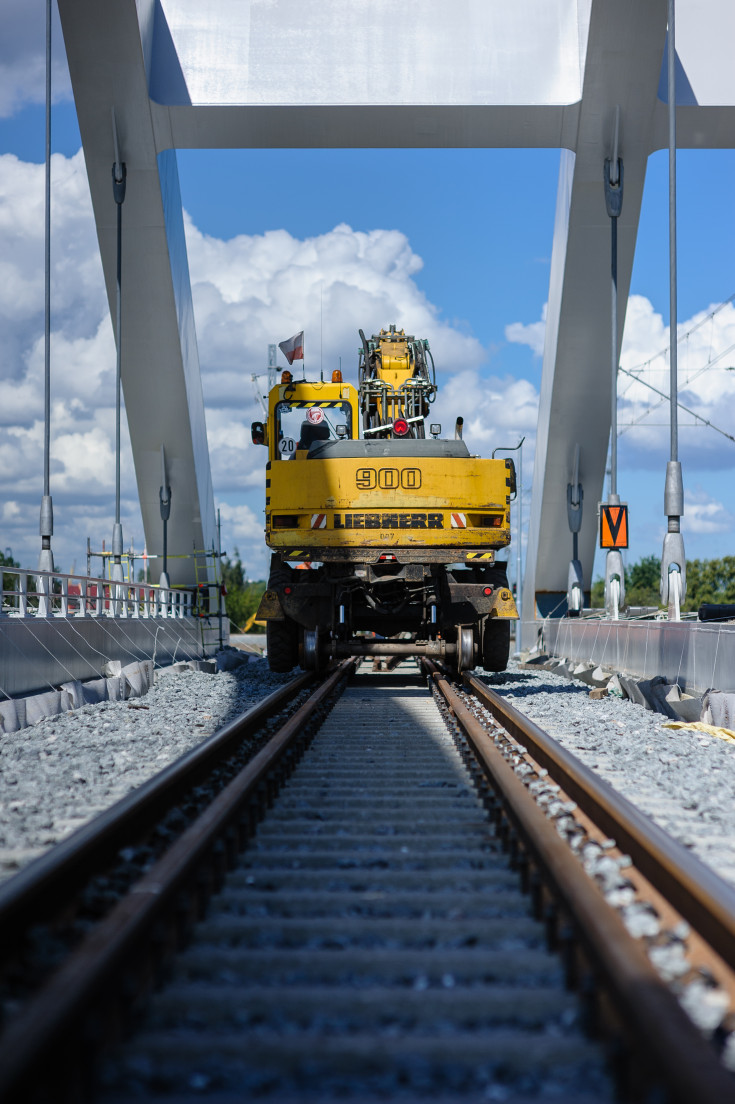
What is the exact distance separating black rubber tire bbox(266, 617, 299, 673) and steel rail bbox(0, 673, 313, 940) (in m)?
7.01

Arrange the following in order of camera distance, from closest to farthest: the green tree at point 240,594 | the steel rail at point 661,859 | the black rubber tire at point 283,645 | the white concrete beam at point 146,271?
the steel rail at point 661,859 → the black rubber tire at point 283,645 → the white concrete beam at point 146,271 → the green tree at point 240,594

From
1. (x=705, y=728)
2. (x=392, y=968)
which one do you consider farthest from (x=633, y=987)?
(x=705, y=728)

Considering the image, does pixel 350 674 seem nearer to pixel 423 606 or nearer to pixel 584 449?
pixel 423 606

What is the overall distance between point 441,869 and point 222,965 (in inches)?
49.9

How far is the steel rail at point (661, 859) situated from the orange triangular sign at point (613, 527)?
11410 mm

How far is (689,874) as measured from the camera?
3.35 meters

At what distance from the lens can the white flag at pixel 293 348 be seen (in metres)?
18.9

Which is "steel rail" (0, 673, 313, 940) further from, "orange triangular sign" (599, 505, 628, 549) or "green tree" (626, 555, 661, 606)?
"green tree" (626, 555, 661, 606)

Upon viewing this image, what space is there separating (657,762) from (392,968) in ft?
13.3

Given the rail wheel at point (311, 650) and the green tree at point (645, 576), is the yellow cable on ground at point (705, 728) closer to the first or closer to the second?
the rail wheel at point (311, 650)

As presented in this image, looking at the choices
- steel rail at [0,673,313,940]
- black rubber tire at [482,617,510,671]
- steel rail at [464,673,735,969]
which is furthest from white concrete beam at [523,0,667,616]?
steel rail at [0,673,313,940]

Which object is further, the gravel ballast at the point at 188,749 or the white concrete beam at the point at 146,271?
the white concrete beam at the point at 146,271

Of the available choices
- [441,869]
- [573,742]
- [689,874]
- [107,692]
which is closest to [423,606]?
[107,692]

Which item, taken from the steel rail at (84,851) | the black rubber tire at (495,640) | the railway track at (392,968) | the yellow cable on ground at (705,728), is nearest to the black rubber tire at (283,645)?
the black rubber tire at (495,640)
